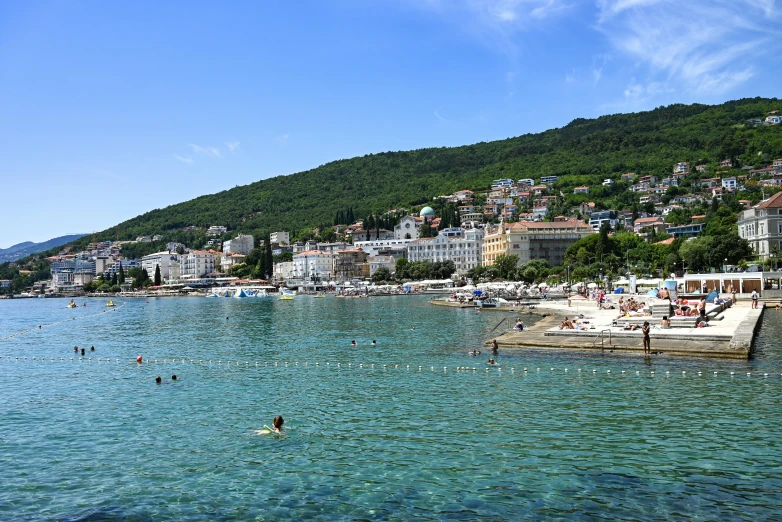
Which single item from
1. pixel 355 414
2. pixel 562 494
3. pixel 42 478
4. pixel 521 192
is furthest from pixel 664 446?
pixel 521 192

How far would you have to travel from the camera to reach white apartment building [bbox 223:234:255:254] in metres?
188

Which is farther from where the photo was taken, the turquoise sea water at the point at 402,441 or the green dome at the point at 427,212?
the green dome at the point at 427,212

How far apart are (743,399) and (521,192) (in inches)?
6448

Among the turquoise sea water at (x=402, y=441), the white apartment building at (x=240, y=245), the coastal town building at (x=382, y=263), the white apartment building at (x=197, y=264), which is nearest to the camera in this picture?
the turquoise sea water at (x=402, y=441)

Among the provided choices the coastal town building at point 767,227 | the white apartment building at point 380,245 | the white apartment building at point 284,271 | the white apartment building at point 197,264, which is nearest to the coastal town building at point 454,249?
the white apartment building at point 380,245

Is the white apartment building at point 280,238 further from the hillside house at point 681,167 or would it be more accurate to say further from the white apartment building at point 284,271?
the hillside house at point 681,167

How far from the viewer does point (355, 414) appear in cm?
1734

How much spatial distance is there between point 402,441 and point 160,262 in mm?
180003

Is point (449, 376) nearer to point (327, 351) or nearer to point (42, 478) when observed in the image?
point (327, 351)

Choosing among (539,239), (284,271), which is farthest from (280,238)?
(539,239)

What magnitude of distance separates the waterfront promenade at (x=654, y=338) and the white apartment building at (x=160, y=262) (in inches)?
6403

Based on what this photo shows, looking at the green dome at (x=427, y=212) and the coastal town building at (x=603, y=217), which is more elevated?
the green dome at (x=427, y=212)

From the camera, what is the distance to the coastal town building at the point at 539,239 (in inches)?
4414

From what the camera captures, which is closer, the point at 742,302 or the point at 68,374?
the point at 68,374
